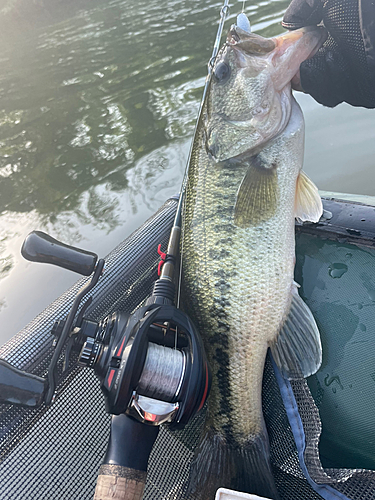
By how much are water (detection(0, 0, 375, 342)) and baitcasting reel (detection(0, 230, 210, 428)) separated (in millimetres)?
2157

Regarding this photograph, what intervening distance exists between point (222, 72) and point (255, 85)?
7.7 inches

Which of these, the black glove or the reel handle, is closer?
the reel handle

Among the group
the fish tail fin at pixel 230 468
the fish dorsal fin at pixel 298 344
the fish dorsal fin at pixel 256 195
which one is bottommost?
the fish tail fin at pixel 230 468

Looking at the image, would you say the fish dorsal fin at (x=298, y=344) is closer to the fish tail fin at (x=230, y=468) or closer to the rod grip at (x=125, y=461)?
the fish tail fin at (x=230, y=468)

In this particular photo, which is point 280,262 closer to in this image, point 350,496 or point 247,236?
point 247,236

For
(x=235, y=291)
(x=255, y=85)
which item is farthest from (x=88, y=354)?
(x=255, y=85)

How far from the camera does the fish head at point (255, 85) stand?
178 cm

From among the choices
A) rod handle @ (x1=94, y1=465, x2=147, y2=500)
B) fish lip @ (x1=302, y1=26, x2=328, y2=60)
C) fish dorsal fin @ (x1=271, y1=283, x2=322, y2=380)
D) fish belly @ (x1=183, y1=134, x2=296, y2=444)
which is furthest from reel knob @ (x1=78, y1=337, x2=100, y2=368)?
fish lip @ (x1=302, y1=26, x2=328, y2=60)

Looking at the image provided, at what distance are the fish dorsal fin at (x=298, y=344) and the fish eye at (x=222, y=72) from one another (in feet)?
3.68

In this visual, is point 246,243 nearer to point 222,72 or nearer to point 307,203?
point 307,203

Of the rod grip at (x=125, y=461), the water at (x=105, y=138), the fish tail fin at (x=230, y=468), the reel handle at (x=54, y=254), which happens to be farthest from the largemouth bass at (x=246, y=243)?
the water at (x=105, y=138)

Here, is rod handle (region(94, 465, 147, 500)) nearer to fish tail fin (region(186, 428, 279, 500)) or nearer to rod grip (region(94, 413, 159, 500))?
rod grip (region(94, 413, 159, 500))

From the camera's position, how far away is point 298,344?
61.2 inches

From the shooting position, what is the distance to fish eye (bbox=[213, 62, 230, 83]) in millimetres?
1855
